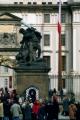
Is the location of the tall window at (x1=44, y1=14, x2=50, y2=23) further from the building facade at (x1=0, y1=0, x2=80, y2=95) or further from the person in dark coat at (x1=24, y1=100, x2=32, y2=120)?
the person in dark coat at (x1=24, y1=100, x2=32, y2=120)

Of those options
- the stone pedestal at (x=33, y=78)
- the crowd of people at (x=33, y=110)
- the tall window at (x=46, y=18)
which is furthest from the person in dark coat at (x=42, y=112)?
the tall window at (x=46, y=18)

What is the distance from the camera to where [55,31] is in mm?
79188

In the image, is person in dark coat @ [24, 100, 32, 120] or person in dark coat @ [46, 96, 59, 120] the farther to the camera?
person in dark coat @ [24, 100, 32, 120]

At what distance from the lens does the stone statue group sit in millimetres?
37938

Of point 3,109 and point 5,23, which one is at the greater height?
point 5,23

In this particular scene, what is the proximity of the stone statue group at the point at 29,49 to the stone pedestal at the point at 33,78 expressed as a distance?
1.59 feet

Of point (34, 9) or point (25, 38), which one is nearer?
point (25, 38)

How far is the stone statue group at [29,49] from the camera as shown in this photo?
37938mm

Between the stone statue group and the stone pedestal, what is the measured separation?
484mm

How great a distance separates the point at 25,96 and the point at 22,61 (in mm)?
2170

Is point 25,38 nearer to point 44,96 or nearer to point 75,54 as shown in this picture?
point 44,96

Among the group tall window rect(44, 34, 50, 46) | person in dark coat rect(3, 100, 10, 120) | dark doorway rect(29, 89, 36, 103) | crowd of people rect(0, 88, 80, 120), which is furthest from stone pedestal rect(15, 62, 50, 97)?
tall window rect(44, 34, 50, 46)

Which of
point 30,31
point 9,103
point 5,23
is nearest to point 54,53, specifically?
point 5,23

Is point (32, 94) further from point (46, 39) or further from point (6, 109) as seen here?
point (46, 39)
